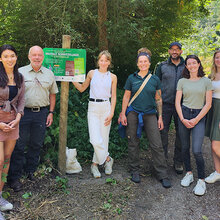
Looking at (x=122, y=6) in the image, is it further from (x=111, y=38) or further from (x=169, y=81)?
(x=169, y=81)

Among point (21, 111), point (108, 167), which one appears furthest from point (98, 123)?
point (21, 111)

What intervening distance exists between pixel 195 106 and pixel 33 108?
2.60 meters

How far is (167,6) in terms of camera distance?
742 centimetres

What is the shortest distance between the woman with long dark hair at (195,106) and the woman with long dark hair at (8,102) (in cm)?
258

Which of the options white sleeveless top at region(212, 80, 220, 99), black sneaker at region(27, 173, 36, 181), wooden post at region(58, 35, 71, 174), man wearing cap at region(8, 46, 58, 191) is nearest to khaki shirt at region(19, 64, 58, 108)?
man wearing cap at region(8, 46, 58, 191)

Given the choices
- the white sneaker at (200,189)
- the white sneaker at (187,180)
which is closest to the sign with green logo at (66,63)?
the white sneaker at (187,180)

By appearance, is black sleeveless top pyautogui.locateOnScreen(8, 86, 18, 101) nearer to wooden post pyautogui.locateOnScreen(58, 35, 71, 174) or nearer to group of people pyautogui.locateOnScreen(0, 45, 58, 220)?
group of people pyautogui.locateOnScreen(0, 45, 58, 220)

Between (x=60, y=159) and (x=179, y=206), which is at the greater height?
(x=60, y=159)

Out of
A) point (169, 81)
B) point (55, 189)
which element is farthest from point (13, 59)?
point (169, 81)

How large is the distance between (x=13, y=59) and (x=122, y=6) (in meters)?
4.14

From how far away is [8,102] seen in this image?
124 inches

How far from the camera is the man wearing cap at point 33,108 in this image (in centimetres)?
360

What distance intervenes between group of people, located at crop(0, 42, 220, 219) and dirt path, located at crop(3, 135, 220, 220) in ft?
0.55

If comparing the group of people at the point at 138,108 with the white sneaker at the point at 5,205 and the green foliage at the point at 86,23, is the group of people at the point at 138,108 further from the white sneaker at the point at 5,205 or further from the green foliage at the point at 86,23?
the green foliage at the point at 86,23
